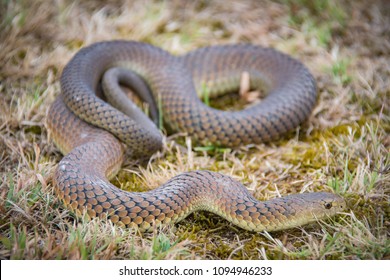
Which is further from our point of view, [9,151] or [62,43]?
[62,43]

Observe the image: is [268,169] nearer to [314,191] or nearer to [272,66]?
[314,191]

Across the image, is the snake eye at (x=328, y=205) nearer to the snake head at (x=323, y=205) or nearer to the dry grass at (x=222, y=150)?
the snake head at (x=323, y=205)

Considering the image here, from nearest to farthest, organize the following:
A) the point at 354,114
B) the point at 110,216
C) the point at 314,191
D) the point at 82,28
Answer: the point at 110,216
the point at 314,191
the point at 354,114
the point at 82,28

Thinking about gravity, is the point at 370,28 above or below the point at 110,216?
below

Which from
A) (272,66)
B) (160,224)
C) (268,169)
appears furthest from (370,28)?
(160,224)

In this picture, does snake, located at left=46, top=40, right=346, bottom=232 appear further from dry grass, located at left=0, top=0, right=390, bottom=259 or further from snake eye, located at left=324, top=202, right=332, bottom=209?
dry grass, located at left=0, top=0, right=390, bottom=259

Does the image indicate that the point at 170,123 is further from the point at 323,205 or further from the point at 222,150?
the point at 323,205

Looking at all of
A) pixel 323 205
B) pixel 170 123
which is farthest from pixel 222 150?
pixel 323 205
